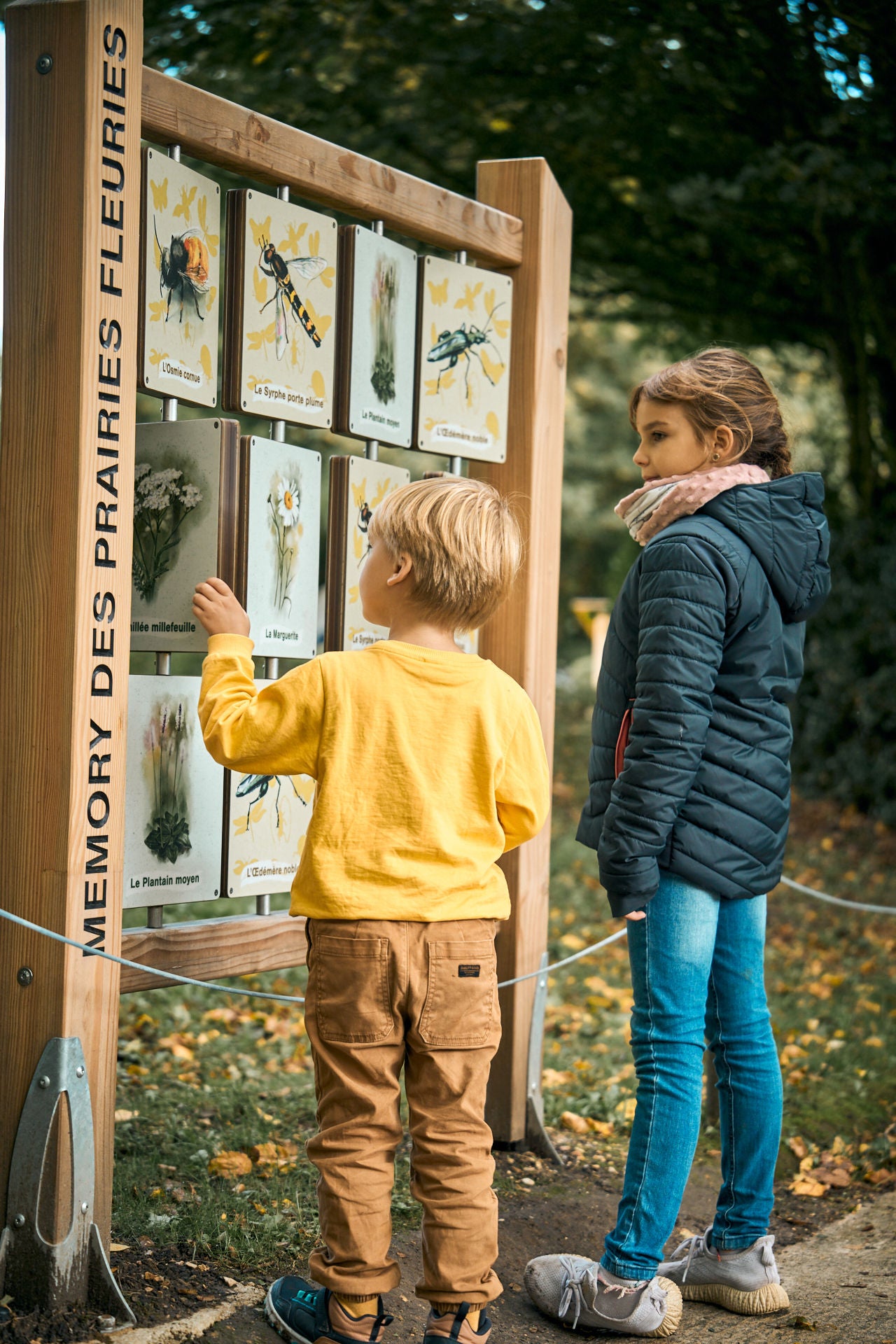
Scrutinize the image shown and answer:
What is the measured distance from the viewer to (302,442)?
9.70 meters

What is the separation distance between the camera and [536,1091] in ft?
11.9

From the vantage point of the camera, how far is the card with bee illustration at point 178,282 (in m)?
2.66

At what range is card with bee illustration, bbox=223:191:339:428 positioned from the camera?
9.48ft

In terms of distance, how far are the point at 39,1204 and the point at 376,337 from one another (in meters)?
2.14

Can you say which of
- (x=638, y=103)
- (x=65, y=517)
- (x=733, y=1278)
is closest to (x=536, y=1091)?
(x=733, y=1278)

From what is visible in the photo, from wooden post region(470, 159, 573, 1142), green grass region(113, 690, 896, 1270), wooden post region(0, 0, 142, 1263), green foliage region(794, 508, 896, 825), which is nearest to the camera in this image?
wooden post region(0, 0, 142, 1263)

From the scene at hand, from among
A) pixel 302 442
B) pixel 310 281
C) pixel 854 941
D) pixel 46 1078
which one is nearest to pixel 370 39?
pixel 302 442

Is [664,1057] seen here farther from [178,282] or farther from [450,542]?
[178,282]

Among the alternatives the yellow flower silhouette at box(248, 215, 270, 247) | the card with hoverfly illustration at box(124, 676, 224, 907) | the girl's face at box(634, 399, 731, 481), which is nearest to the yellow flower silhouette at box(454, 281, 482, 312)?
the yellow flower silhouette at box(248, 215, 270, 247)

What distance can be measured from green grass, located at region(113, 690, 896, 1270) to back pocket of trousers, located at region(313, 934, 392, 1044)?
0.87 meters

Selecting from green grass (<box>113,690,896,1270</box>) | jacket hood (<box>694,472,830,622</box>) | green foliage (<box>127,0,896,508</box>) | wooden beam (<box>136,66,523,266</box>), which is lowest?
green grass (<box>113,690,896,1270</box>)

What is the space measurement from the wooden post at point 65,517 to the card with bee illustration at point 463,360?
3.53 feet

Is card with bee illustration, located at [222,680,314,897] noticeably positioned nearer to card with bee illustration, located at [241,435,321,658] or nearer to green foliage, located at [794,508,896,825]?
card with bee illustration, located at [241,435,321,658]

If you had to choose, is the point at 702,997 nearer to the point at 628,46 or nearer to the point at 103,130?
the point at 103,130
